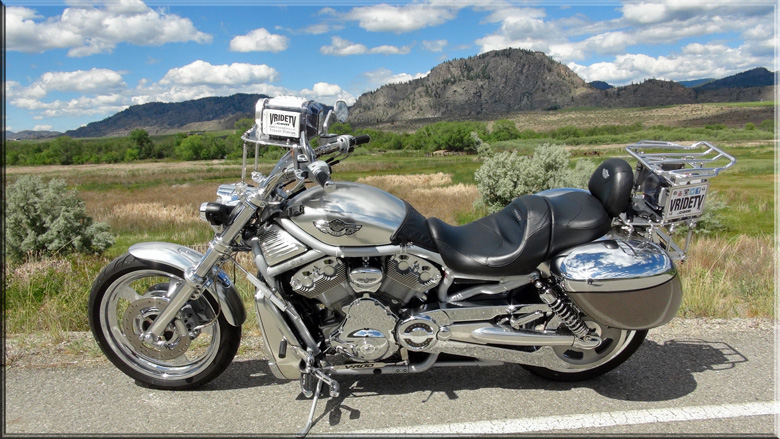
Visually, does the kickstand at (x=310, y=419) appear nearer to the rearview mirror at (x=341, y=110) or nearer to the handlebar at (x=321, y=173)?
the handlebar at (x=321, y=173)

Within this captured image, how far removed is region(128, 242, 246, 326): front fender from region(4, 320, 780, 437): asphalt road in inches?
20.6

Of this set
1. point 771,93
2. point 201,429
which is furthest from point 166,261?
point 771,93

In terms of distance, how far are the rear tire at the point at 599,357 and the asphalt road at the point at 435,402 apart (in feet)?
0.24

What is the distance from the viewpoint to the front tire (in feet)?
11.1

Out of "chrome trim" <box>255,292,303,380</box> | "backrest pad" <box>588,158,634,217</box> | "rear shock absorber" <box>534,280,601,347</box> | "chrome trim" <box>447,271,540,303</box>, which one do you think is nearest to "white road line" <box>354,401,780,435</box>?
"rear shock absorber" <box>534,280,601,347</box>

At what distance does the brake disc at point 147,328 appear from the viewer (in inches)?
134

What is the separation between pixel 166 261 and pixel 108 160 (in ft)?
257

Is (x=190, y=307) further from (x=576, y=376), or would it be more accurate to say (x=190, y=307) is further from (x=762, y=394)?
(x=762, y=394)

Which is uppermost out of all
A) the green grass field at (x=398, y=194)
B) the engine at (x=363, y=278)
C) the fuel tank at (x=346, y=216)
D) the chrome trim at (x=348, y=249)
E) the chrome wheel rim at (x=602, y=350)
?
the fuel tank at (x=346, y=216)

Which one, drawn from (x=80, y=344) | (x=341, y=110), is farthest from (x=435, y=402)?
(x=80, y=344)

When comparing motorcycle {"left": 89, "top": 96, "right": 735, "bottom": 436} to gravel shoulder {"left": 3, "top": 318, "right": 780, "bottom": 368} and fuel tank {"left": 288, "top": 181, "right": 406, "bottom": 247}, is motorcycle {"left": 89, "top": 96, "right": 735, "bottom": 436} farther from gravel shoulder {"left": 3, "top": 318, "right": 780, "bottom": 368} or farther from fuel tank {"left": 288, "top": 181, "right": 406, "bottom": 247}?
gravel shoulder {"left": 3, "top": 318, "right": 780, "bottom": 368}

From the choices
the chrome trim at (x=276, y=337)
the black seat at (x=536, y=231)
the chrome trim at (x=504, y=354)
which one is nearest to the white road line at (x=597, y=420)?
the chrome trim at (x=504, y=354)

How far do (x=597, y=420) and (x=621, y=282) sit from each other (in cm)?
81

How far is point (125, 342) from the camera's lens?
3.52 metres
